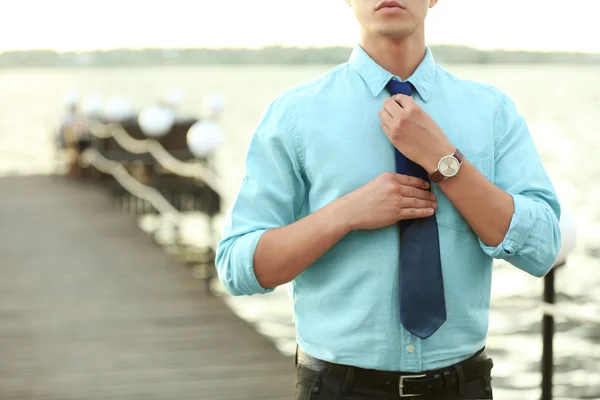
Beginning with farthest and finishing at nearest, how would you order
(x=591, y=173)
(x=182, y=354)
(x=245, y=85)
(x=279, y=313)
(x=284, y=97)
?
(x=245, y=85) → (x=591, y=173) → (x=279, y=313) → (x=182, y=354) → (x=284, y=97)

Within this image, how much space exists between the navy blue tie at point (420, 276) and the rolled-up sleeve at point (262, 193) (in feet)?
0.63

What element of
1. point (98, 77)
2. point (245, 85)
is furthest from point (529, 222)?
point (245, 85)

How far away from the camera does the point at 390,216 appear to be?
149cm

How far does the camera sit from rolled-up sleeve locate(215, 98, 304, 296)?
1564 mm

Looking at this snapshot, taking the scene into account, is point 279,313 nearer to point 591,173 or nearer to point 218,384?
point 218,384

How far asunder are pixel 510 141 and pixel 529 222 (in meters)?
0.17

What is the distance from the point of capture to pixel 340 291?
1.57 m

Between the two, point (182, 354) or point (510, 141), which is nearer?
point (510, 141)

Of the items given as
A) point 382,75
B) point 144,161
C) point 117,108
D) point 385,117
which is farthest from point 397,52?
point 144,161

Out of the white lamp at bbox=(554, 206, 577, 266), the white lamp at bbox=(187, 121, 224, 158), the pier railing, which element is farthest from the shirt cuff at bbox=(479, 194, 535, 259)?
the pier railing

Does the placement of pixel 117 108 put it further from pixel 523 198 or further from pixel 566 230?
pixel 523 198

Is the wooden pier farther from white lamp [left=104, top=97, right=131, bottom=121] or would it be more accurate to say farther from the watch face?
white lamp [left=104, top=97, right=131, bottom=121]

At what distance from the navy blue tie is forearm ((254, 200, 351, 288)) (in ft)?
0.39

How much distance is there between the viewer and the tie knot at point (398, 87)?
1.58 m
